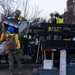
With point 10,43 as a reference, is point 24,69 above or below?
below

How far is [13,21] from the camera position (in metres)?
12.6

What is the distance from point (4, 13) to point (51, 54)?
14.6 m

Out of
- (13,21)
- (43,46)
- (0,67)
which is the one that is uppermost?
(13,21)

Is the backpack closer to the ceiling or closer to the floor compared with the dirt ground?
closer to the ceiling

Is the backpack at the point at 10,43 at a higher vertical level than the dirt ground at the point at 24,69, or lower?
higher

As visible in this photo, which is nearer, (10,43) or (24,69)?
(10,43)

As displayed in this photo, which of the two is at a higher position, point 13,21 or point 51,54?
point 13,21

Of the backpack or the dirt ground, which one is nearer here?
the backpack

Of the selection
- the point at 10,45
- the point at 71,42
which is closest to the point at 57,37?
the point at 71,42

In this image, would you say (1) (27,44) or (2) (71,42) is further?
(1) (27,44)

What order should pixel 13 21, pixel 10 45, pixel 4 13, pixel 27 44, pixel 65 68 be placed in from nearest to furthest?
pixel 65 68, pixel 10 45, pixel 13 21, pixel 27 44, pixel 4 13

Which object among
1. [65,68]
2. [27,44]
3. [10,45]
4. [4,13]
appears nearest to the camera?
[65,68]

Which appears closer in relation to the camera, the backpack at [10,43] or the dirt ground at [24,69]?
the backpack at [10,43]

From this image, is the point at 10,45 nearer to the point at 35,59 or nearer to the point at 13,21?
the point at 13,21
